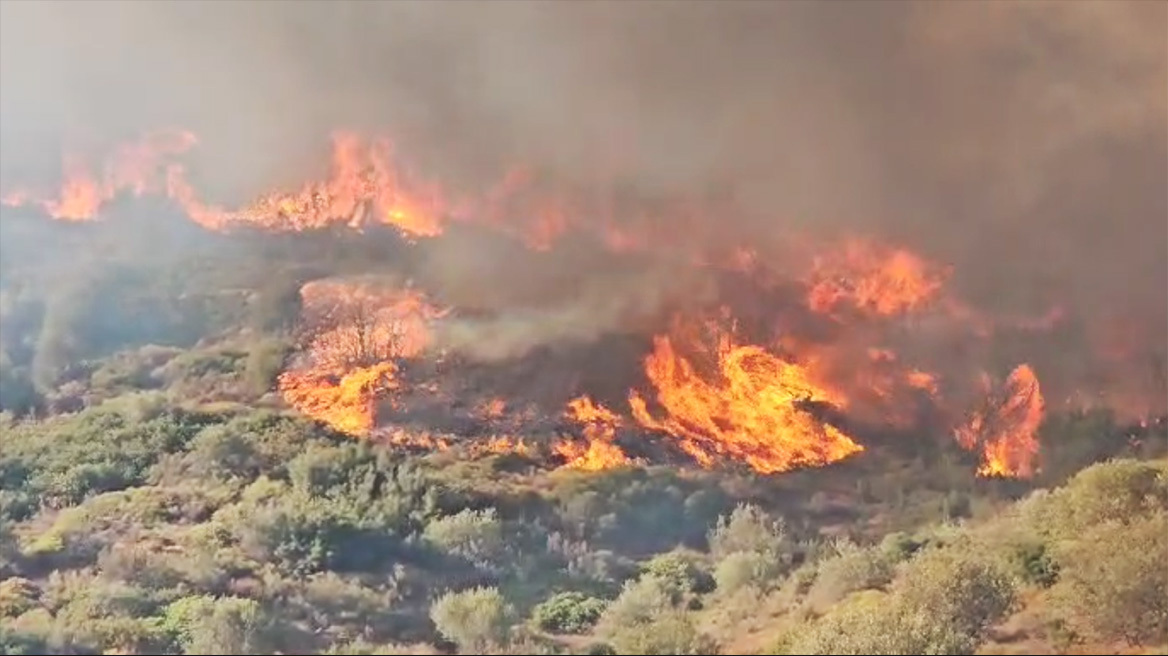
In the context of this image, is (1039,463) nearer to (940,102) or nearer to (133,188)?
(940,102)

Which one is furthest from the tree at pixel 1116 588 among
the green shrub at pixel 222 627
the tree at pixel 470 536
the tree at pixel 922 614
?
the green shrub at pixel 222 627

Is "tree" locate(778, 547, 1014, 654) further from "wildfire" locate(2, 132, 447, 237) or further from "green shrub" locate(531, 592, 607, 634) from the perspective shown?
"wildfire" locate(2, 132, 447, 237)

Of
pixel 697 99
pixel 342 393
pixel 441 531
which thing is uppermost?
pixel 697 99

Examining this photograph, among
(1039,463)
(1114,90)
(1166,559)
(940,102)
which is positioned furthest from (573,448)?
(1114,90)

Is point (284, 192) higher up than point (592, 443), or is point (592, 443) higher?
point (284, 192)

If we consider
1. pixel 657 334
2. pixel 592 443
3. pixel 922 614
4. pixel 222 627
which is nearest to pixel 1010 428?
pixel 922 614

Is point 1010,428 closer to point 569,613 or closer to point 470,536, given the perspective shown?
point 569,613
